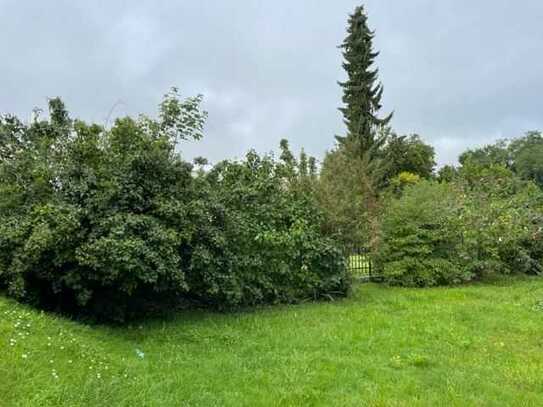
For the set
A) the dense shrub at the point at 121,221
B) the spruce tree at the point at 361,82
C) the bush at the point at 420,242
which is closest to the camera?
the dense shrub at the point at 121,221

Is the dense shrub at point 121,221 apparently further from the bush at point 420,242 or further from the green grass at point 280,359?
the bush at point 420,242

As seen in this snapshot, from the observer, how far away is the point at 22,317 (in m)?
4.73

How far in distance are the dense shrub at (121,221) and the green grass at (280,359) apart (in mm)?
455

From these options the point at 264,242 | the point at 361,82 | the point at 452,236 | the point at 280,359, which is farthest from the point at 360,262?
the point at 361,82

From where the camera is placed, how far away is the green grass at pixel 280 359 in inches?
145

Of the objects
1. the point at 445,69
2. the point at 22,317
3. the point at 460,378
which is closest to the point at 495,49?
the point at 445,69

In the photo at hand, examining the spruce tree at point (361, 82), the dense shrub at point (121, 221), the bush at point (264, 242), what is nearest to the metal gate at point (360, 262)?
the bush at point (264, 242)

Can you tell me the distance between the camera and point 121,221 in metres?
5.45

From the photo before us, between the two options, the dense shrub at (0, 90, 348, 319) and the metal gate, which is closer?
the dense shrub at (0, 90, 348, 319)

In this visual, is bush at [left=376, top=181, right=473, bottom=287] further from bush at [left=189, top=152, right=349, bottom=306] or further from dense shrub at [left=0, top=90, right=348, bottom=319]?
dense shrub at [left=0, top=90, right=348, bottom=319]

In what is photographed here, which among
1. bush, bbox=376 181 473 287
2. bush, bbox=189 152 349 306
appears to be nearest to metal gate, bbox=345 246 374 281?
bush, bbox=376 181 473 287

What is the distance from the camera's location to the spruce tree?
30875 millimetres

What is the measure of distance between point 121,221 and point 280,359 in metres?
2.33

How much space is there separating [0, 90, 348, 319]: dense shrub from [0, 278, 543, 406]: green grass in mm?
455
